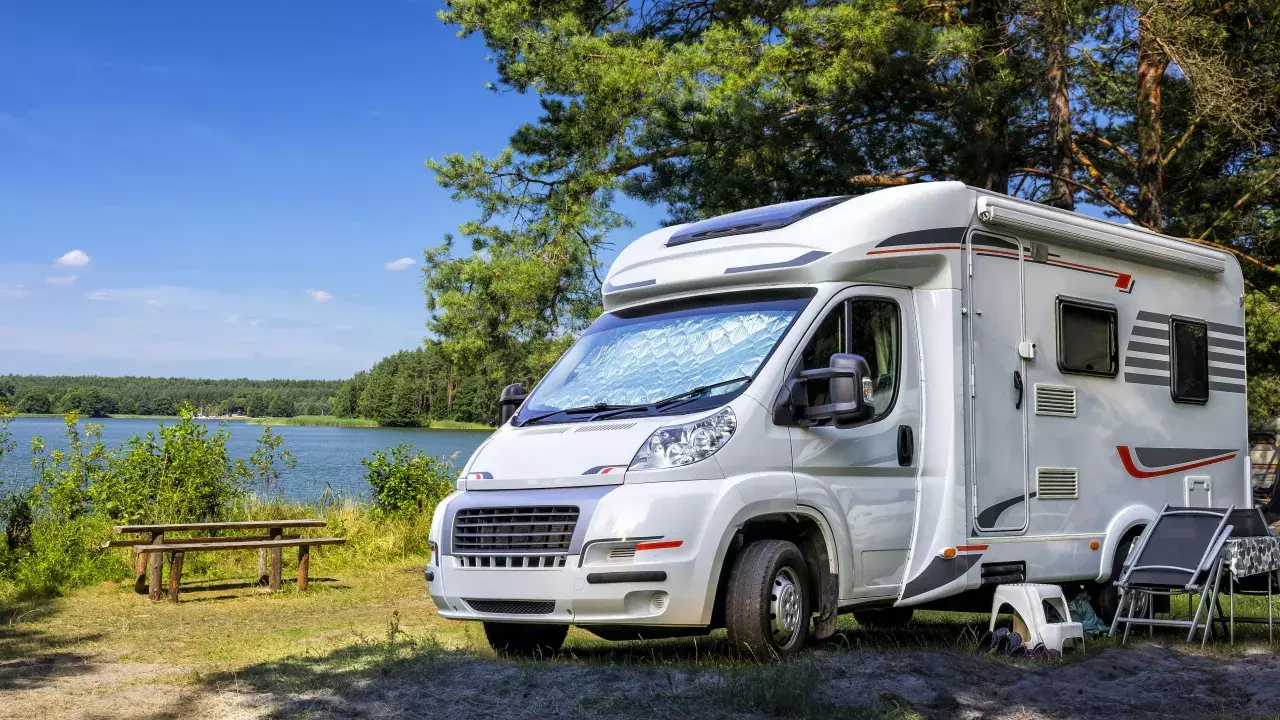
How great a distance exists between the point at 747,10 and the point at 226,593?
1136cm

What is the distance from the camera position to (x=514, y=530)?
22.3ft

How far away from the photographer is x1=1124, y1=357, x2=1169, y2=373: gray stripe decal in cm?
904

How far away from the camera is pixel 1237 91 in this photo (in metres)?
16.2

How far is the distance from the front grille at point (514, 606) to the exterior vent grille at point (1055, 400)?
369 cm

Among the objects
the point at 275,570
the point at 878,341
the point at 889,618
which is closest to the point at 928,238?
the point at 878,341

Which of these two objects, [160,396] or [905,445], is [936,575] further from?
[160,396]

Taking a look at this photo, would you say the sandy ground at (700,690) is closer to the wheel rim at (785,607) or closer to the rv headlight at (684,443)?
the wheel rim at (785,607)

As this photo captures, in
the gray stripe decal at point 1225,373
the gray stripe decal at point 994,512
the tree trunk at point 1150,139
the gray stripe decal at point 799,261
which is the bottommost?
the gray stripe decal at point 994,512

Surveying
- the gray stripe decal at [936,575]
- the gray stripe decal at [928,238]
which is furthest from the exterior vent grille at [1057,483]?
the gray stripe decal at [928,238]

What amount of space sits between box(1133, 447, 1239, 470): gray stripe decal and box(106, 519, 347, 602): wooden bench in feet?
26.3

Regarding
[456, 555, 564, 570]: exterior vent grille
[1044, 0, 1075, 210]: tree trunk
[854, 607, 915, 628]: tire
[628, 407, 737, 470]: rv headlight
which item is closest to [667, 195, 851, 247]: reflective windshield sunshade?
[628, 407, 737, 470]: rv headlight

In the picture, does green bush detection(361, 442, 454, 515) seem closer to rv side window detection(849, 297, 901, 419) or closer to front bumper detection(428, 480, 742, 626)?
rv side window detection(849, 297, 901, 419)

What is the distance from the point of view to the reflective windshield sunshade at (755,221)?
763 centimetres

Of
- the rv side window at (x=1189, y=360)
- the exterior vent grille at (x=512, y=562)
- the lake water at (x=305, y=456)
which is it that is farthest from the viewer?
the lake water at (x=305, y=456)
